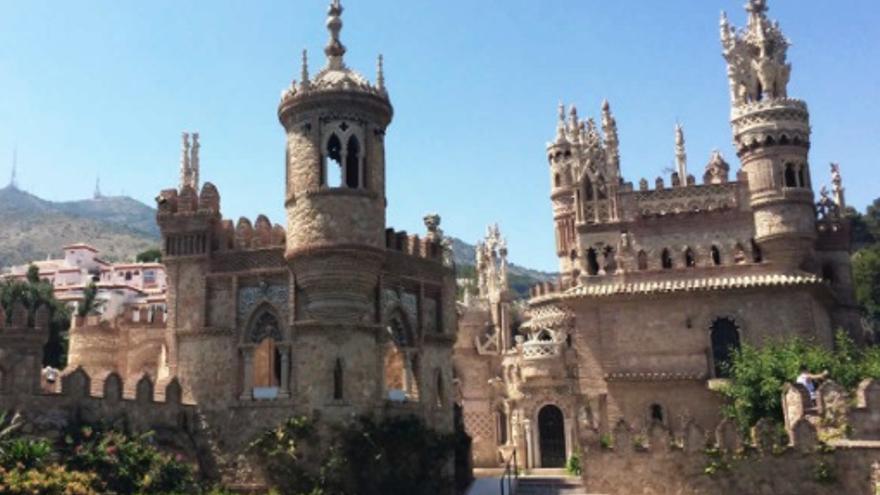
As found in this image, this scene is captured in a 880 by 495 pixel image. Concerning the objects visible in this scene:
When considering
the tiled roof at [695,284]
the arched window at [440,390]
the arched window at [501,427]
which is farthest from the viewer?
the arched window at [501,427]

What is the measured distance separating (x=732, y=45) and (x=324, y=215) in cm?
2293

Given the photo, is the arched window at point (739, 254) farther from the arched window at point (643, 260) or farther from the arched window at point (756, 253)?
the arched window at point (643, 260)

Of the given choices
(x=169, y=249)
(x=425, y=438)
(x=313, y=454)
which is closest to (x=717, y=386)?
(x=425, y=438)

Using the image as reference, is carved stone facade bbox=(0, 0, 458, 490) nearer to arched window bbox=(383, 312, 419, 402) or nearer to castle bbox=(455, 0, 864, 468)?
arched window bbox=(383, 312, 419, 402)

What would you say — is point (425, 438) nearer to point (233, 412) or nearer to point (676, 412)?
point (233, 412)

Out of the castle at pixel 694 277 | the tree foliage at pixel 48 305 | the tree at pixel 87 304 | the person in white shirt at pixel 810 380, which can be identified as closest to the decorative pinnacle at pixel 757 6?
the castle at pixel 694 277

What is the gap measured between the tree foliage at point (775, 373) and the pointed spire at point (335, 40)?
16976 mm

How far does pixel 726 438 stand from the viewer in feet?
80.0

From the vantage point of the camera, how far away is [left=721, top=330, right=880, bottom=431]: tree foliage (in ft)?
88.5

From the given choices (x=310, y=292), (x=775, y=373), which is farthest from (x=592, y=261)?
(x=310, y=292)

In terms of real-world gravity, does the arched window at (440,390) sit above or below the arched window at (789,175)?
below

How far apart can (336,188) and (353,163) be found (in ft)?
3.80

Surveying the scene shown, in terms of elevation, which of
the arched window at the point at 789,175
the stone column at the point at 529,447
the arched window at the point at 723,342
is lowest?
the stone column at the point at 529,447

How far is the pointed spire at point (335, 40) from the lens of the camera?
24578 millimetres
